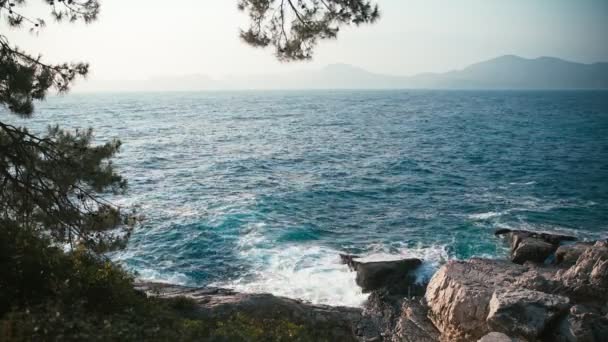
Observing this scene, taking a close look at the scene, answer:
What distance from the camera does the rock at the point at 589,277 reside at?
52.5 ft

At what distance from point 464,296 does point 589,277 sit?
5.28 meters

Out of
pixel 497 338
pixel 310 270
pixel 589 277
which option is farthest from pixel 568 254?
pixel 310 270

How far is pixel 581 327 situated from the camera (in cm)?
1359

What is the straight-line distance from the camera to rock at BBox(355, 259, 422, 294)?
67.2 feet

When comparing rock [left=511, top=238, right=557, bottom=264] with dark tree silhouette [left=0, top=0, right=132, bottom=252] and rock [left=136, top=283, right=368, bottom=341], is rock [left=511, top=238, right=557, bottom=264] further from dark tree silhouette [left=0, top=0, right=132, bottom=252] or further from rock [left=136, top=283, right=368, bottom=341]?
dark tree silhouette [left=0, top=0, right=132, bottom=252]

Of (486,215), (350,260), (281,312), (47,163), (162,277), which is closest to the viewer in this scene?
(47,163)

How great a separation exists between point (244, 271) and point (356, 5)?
15.7 meters

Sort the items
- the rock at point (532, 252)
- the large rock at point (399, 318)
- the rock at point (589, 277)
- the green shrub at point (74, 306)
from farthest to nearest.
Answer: the rock at point (532, 252) → the large rock at point (399, 318) → the rock at point (589, 277) → the green shrub at point (74, 306)

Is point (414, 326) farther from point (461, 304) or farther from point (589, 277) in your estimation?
point (589, 277)

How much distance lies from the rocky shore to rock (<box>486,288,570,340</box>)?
0.03 meters

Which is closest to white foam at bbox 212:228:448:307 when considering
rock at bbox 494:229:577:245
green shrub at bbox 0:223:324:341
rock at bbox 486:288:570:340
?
rock at bbox 494:229:577:245

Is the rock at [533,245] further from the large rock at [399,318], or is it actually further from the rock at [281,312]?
the rock at [281,312]

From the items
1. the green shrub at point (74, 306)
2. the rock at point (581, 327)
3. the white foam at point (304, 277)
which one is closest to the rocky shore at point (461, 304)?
the rock at point (581, 327)

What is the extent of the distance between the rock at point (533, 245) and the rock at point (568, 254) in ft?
2.41
